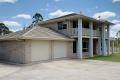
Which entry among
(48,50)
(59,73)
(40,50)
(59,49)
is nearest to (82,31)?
(59,49)

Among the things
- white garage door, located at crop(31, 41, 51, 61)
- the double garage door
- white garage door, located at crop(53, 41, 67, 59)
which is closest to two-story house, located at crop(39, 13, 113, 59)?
white garage door, located at crop(53, 41, 67, 59)

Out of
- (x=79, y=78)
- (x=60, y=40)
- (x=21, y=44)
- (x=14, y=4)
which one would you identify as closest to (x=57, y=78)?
(x=79, y=78)

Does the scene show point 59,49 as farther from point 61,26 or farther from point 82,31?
point 61,26

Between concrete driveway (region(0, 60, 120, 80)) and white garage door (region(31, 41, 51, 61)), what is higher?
white garage door (region(31, 41, 51, 61))

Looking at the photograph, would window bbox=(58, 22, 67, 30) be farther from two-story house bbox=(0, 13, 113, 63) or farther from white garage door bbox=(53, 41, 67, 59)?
white garage door bbox=(53, 41, 67, 59)

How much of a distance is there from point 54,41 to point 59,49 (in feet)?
4.30

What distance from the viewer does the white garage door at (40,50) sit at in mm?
18430

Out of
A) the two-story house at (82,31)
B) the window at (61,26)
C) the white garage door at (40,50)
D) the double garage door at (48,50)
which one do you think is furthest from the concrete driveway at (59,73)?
the window at (61,26)

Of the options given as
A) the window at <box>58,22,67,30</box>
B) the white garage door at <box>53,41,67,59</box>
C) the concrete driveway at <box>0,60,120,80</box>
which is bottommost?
the concrete driveway at <box>0,60,120,80</box>

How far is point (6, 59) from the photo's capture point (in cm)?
2041

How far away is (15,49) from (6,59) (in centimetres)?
260

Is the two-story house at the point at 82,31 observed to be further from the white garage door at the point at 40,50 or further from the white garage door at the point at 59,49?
the white garage door at the point at 40,50

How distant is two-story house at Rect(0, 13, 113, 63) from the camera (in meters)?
17.9

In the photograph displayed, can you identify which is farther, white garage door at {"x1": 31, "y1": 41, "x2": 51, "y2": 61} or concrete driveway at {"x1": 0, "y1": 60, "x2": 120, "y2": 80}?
white garage door at {"x1": 31, "y1": 41, "x2": 51, "y2": 61}
